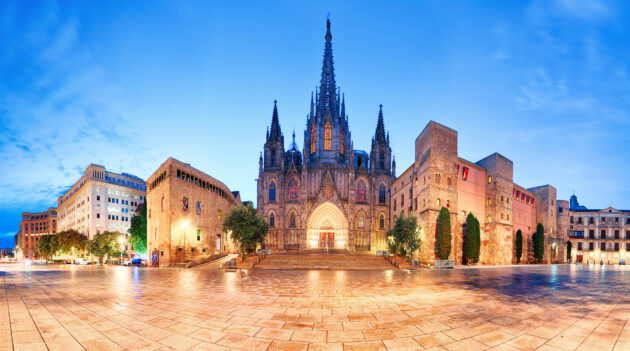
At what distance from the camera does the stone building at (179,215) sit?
Answer: 1179 inches

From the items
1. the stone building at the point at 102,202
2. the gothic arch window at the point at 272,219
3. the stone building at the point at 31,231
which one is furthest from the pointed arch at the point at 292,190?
the stone building at the point at 31,231

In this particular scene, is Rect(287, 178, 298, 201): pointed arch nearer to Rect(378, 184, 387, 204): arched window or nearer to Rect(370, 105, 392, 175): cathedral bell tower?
Rect(370, 105, 392, 175): cathedral bell tower

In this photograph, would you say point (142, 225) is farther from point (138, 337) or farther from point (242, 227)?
point (138, 337)

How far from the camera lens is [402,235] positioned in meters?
29.8

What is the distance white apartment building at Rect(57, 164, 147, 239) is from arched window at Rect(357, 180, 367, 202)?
2483 inches

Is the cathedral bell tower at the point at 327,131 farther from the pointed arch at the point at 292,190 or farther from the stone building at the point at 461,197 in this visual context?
the stone building at the point at 461,197

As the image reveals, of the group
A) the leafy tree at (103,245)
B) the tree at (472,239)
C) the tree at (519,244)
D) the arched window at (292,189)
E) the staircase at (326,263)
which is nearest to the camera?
the staircase at (326,263)

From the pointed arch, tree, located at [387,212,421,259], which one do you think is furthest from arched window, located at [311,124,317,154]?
tree, located at [387,212,421,259]

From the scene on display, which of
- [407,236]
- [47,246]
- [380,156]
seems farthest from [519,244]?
[47,246]

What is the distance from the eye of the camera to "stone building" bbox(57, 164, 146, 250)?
241ft

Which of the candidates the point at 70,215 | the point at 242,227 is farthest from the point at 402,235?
the point at 70,215

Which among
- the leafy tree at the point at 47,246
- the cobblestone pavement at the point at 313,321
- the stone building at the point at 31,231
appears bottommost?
the stone building at the point at 31,231

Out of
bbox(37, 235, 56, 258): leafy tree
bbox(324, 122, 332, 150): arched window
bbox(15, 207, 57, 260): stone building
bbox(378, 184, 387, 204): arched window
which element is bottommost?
bbox(15, 207, 57, 260): stone building

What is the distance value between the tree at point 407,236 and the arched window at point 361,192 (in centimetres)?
2123
